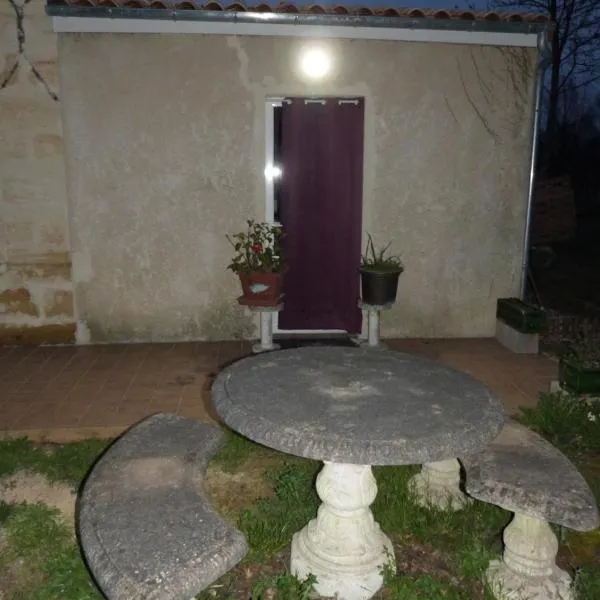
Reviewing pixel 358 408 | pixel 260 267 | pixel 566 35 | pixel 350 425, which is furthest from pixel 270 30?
pixel 566 35

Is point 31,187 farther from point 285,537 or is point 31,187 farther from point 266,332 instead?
point 285,537

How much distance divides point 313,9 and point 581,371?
13.6 ft

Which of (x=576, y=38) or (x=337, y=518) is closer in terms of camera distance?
(x=337, y=518)

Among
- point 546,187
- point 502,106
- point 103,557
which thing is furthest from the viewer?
point 546,187

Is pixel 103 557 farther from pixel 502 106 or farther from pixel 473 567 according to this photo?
pixel 502 106

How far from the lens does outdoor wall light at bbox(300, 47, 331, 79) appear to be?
582cm

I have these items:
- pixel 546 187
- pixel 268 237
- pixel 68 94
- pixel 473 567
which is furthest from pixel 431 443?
pixel 546 187

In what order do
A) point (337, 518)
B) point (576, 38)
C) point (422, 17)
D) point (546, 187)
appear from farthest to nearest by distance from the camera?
point (576, 38)
point (546, 187)
point (422, 17)
point (337, 518)

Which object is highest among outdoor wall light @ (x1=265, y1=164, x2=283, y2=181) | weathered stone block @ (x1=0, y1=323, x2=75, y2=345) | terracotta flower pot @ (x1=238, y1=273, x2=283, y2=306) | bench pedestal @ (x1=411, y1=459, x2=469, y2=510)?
outdoor wall light @ (x1=265, y1=164, x2=283, y2=181)

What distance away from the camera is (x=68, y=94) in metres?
5.81

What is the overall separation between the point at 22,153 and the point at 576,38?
62.4ft

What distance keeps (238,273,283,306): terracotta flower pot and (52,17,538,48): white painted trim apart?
2411 millimetres

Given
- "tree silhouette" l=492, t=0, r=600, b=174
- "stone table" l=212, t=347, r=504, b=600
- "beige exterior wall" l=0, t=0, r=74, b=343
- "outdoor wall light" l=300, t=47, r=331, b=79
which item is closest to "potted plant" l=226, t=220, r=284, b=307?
"outdoor wall light" l=300, t=47, r=331, b=79

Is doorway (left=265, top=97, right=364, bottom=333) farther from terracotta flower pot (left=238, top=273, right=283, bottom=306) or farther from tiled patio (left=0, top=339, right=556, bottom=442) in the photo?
tiled patio (left=0, top=339, right=556, bottom=442)
